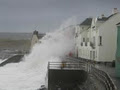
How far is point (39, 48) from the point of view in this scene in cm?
6719

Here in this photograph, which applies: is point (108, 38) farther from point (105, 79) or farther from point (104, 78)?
point (105, 79)

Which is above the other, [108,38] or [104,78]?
[108,38]

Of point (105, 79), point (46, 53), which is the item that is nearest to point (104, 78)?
point (105, 79)

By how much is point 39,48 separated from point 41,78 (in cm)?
2757

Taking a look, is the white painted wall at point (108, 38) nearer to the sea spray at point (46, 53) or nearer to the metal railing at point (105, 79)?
the sea spray at point (46, 53)

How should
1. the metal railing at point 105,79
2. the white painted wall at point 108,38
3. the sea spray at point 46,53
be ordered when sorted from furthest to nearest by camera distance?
1. the sea spray at point 46,53
2. the white painted wall at point 108,38
3. the metal railing at point 105,79

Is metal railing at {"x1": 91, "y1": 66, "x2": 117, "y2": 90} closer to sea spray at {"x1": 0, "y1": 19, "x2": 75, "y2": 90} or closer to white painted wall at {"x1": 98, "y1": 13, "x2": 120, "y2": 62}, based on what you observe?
white painted wall at {"x1": 98, "y1": 13, "x2": 120, "y2": 62}

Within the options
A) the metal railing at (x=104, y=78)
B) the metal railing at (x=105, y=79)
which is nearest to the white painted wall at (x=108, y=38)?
the metal railing at (x=104, y=78)

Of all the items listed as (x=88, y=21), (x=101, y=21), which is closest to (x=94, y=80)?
(x=101, y=21)

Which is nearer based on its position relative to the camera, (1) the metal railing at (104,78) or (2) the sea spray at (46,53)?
(1) the metal railing at (104,78)

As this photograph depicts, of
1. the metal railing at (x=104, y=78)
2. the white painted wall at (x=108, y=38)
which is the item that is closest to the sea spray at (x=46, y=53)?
the white painted wall at (x=108, y=38)

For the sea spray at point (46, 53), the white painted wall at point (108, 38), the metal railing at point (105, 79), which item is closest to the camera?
the metal railing at point (105, 79)

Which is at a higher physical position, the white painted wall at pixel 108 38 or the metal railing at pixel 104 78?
the white painted wall at pixel 108 38

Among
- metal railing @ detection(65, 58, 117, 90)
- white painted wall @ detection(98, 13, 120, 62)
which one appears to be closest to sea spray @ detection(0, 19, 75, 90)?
white painted wall @ detection(98, 13, 120, 62)
